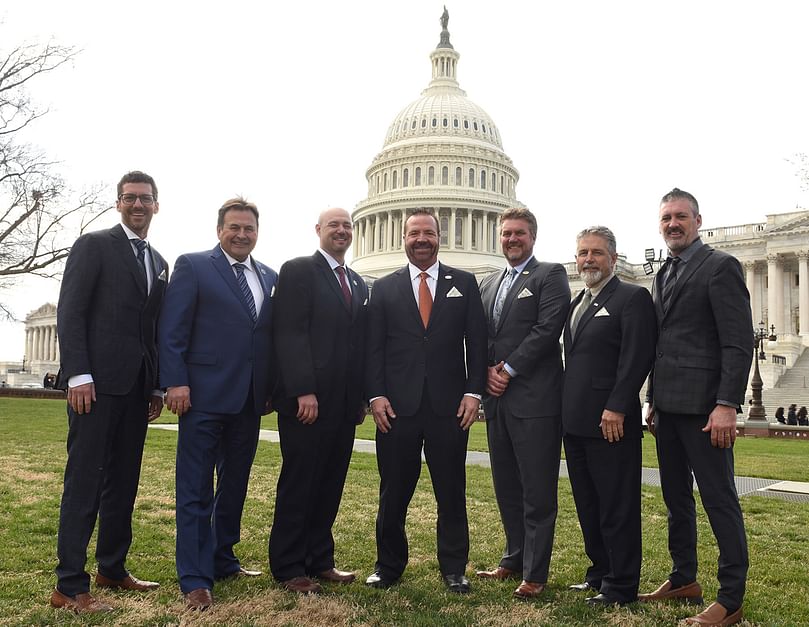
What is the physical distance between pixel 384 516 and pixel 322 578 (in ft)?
2.50

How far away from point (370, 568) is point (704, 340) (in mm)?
3548

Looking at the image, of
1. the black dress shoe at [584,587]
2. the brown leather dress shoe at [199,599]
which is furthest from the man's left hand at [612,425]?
the brown leather dress shoe at [199,599]

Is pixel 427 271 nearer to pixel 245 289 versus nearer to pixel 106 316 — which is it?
pixel 245 289

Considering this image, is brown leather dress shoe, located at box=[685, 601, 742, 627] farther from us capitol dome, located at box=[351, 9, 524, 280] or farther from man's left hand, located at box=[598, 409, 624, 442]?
us capitol dome, located at box=[351, 9, 524, 280]

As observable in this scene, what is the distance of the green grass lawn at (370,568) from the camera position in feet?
17.8

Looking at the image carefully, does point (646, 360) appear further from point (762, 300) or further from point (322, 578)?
point (762, 300)

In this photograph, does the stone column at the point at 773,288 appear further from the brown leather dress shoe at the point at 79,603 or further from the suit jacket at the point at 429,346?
the brown leather dress shoe at the point at 79,603

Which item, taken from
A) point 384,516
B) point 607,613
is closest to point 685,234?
point 607,613

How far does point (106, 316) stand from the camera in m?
6.00

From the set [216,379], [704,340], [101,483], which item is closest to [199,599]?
[101,483]

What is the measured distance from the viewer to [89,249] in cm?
605

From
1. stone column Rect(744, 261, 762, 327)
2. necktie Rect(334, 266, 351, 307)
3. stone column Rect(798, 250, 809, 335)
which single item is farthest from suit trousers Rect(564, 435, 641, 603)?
stone column Rect(744, 261, 762, 327)

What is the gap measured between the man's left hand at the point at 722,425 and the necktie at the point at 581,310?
1.33 meters

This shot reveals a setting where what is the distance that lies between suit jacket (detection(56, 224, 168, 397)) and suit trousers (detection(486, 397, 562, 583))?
303 cm
